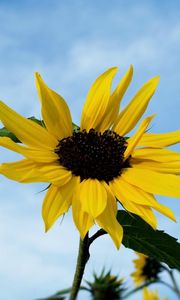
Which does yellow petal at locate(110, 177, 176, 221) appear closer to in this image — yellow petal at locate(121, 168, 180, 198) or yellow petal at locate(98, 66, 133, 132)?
yellow petal at locate(121, 168, 180, 198)

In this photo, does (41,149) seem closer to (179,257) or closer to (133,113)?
(133,113)

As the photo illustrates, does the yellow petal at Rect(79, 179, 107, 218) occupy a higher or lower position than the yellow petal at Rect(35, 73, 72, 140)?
lower

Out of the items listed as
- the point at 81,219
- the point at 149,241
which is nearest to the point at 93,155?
the point at 149,241

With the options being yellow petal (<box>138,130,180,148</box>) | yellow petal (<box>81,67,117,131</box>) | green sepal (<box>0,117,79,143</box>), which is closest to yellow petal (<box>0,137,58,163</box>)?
green sepal (<box>0,117,79,143</box>)

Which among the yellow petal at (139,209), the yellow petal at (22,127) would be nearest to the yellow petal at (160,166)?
the yellow petal at (139,209)

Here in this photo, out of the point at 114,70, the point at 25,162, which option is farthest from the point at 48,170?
the point at 114,70

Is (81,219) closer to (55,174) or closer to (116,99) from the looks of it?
(55,174)
